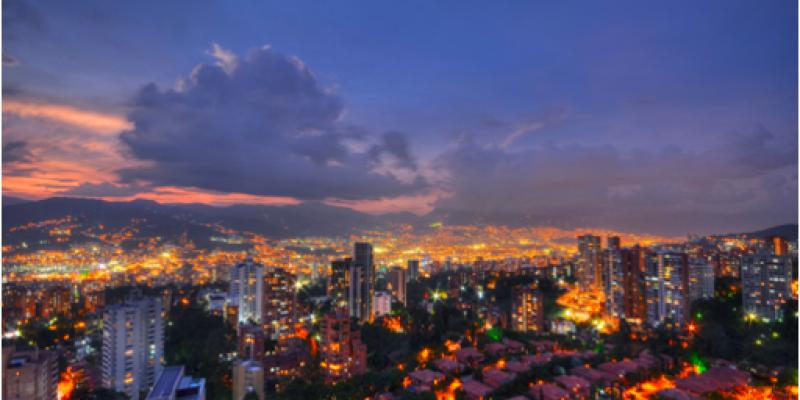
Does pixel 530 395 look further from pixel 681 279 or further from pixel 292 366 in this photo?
pixel 681 279

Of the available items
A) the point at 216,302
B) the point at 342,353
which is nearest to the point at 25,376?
the point at 342,353

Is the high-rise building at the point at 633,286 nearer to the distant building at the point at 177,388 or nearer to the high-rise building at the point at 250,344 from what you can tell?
the high-rise building at the point at 250,344

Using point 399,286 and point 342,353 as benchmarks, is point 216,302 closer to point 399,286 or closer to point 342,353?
point 399,286

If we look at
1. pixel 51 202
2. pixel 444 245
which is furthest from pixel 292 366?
pixel 444 245

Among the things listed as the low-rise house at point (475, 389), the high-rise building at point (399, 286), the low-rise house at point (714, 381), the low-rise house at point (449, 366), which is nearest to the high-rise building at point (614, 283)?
the low-rise house at point (714, 381)

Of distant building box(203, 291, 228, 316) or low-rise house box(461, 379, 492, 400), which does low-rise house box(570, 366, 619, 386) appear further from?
distant building box(203, 291, 228, 316)
